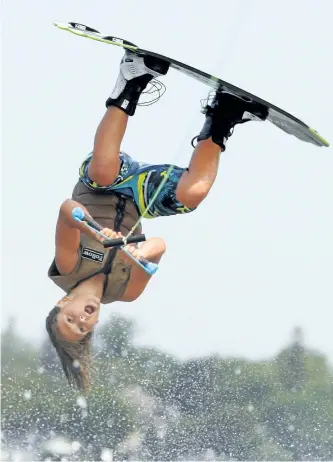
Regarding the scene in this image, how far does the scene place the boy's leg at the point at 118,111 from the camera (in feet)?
22.4

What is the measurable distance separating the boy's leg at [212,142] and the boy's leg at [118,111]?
0.34 m

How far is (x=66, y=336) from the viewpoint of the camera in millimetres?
7324

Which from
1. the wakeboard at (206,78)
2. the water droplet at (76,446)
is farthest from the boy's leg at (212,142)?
the water droplet at (76,446)

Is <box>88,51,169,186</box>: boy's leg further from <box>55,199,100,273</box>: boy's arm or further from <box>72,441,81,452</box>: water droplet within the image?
<box>72,441,81,452</box>: water droplet

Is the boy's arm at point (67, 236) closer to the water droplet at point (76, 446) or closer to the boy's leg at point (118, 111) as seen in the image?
the boy's leg at point (118, 111)

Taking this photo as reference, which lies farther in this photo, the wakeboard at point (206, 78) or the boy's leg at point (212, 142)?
the boy's leg at point (212, 142)

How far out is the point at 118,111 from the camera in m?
6.87

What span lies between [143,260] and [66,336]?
0.80 meters

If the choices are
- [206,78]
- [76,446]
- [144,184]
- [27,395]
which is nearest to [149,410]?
[76,446]

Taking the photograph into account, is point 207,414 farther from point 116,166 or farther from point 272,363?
point 116,166

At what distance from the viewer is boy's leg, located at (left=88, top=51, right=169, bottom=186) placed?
684 cm

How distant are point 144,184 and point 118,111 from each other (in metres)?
0.44

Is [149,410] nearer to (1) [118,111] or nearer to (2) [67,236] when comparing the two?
(2) [67,236]

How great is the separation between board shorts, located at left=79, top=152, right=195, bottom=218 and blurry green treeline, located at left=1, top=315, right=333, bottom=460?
6.84ft
